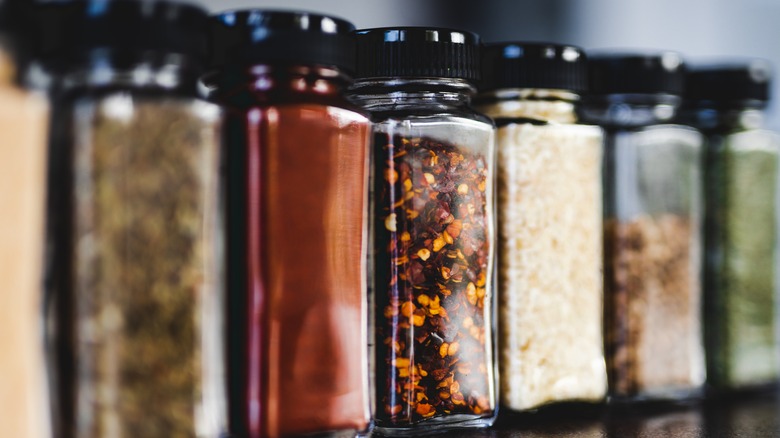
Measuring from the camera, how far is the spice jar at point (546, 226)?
2.44ft

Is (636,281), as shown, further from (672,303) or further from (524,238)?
(524,238)

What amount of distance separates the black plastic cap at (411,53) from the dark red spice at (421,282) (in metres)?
0.06

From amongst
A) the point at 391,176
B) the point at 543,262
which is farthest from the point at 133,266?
the point at 543,262

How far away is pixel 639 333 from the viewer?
825mm

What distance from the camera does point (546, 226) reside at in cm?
75

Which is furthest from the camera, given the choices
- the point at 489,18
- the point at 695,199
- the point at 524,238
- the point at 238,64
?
the point at 489,18

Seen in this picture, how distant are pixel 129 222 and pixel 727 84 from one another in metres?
0.71

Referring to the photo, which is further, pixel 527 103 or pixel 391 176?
pixel 527 103

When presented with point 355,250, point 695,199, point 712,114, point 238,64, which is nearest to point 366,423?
point 355,250

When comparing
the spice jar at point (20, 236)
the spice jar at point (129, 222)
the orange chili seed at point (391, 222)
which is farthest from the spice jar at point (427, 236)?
the spice jar at point (20, 236)

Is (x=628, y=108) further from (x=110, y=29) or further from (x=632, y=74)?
(x=110, y=29)

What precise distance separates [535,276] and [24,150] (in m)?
0.45

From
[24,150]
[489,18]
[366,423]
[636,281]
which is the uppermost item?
[489,18]

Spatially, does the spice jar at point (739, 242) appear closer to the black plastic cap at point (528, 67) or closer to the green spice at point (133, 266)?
the black plastic cap at point (528, 67)
